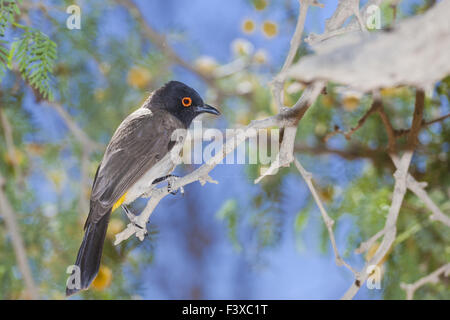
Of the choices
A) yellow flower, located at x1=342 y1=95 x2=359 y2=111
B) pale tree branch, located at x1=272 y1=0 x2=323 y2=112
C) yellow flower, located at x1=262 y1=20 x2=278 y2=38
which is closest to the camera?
pale tree branch, located at x1=272 y1=0 x2=323 y2=112

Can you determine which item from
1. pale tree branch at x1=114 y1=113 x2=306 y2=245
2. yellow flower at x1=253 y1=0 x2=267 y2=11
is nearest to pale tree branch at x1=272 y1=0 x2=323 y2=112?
pale tree branch at x1=114 y1=113 x2=306 y2=245

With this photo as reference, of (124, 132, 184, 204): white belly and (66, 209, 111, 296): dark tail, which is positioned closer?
(66, 209, 111, 296): dark tail

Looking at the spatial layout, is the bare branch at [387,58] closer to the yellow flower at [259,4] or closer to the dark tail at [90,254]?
the dark tail at [90,254]

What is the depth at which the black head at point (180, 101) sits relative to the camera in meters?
0.79

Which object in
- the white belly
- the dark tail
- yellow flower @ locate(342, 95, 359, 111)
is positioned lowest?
the dark tail

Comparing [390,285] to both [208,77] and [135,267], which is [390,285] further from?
[208,77]

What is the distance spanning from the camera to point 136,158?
70 cm

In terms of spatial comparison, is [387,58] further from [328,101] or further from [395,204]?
[328,101]

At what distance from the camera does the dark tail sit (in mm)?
542

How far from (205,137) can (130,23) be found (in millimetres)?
843

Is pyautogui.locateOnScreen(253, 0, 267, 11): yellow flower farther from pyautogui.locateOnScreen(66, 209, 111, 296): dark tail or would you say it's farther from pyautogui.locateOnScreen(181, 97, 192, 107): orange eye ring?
pyautogui.locateOnScreen(66, 209, 111, 296): dark tail

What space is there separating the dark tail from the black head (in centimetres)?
24

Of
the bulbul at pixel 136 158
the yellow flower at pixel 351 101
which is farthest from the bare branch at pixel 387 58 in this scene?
the yellow flower at pixel 351 101

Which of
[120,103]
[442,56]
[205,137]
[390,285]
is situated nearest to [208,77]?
[120,103]
